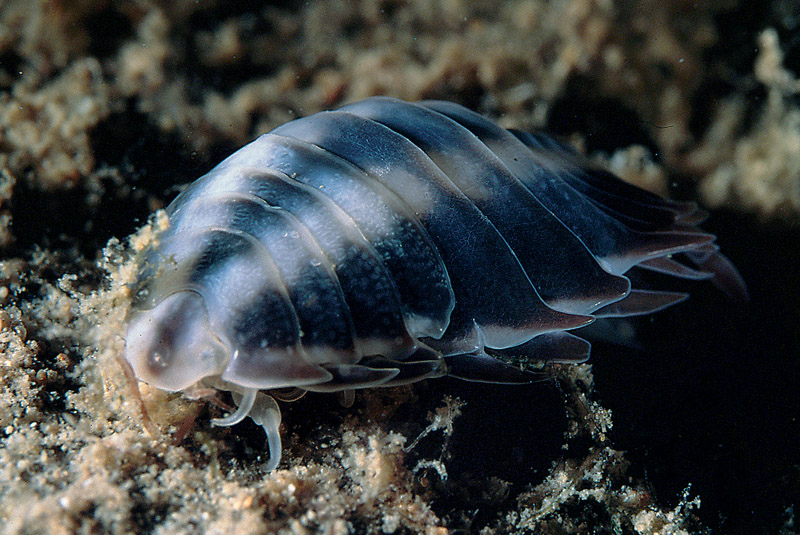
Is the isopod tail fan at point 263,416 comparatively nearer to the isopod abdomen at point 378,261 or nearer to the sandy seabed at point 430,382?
the isopod abdomen at point 378,261

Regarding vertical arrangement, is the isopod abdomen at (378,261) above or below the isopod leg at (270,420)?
above

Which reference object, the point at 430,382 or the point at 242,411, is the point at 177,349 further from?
the point at 430,382

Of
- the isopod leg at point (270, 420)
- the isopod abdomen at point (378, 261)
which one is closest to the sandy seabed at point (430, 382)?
the isopod leg at point (270, 420)

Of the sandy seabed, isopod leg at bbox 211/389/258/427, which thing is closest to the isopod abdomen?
isopod leg at bbox 211/389/258/427

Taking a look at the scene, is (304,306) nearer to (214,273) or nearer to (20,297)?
(214,273)

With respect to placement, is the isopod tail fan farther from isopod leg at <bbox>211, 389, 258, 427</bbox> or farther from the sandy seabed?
the sandy seabed

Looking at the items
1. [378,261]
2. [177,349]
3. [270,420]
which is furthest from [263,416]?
[378,261]
